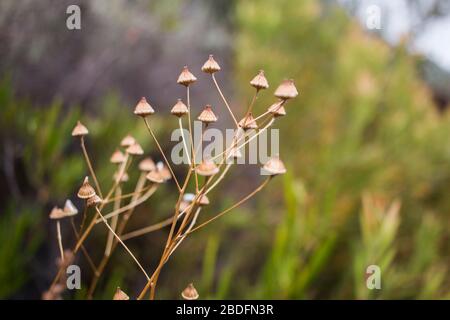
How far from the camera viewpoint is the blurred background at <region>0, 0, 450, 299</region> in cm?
133

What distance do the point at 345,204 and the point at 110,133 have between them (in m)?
1.02

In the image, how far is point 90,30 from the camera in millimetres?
1971

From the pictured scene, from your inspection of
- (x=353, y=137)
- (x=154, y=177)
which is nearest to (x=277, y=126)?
(x=353, y=137)

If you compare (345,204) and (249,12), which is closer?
(345,204)

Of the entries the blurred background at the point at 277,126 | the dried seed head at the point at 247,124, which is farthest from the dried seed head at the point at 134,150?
the blurred background at the point at 277,126

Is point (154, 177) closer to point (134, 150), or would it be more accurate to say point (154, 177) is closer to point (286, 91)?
→ point (134, 150)

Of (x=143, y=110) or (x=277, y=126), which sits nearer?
(x=143, y=110)

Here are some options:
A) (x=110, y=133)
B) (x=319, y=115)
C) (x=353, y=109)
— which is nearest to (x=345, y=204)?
(x=353, y=109)

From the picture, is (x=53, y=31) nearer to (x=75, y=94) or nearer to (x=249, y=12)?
(x=75, y=94)

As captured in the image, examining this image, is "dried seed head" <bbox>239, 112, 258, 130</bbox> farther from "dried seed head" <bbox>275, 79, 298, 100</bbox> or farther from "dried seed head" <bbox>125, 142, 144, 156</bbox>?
"dried seed head" <bbox>125, 142, 144, 156</bbox>

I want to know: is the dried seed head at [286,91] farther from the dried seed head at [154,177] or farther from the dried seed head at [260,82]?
the dried seed head at [154,177]

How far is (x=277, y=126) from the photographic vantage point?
6.93 feet

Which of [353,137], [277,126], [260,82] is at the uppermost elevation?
[277,126]

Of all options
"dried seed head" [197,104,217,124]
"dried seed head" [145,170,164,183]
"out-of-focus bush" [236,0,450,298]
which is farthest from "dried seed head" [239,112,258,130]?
"out-of-focus bush" [236,0,450,298]
